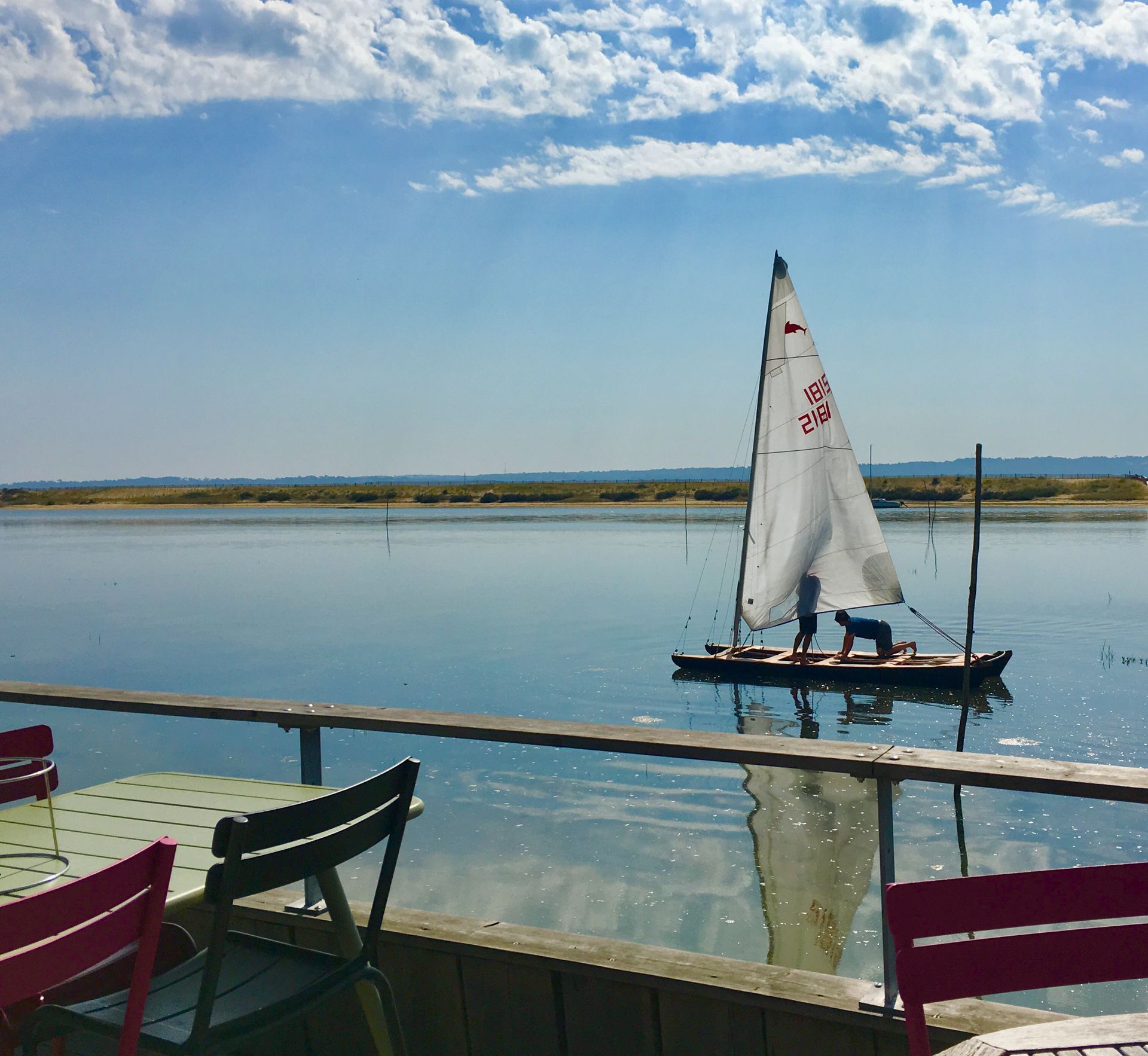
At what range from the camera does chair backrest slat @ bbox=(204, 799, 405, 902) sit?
1947 mm

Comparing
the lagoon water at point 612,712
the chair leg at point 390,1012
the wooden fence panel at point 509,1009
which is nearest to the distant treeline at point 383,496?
the lagoon water at point 612,712

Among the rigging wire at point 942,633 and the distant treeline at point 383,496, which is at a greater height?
the rigging wire at point 942,633

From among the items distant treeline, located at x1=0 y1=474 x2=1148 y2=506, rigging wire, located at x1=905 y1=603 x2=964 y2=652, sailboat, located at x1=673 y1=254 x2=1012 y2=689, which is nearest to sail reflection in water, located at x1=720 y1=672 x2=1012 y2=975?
sailboat, located at x1=673 y1=254 x2=1012 y2=689

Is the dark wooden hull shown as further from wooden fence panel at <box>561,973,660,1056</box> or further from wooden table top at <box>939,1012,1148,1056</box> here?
wooden table top at <box>939,1012,1148,1056</box>

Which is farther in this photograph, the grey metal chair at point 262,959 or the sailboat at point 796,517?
the sailboat at point 796,517

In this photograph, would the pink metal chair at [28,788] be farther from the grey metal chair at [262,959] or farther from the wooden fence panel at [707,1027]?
the wooden fence panel at [707,1027]

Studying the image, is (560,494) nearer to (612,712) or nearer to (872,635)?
(872,635)

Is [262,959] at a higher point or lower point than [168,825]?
lower

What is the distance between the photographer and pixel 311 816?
204 centimetres

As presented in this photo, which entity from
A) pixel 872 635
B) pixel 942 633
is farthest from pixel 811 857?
pixel 942 633

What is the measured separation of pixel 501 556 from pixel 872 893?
40303 millimetres

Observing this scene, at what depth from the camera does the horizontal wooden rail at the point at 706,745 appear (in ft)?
7.22

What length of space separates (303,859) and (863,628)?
66.1 feet

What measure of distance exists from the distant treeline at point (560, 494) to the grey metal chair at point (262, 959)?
88.4m
